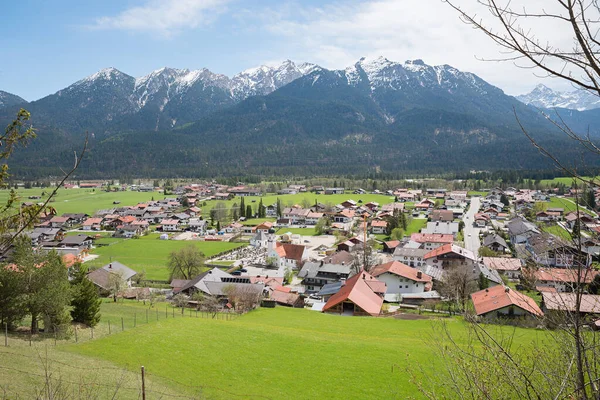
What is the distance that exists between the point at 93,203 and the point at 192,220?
4033 cm

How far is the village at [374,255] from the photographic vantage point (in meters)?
4.71

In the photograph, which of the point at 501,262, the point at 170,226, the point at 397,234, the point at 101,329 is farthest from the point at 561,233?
the point at 170,226

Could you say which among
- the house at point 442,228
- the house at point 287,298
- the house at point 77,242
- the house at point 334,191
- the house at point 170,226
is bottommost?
the house at point 287,298

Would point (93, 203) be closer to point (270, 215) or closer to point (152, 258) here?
point (270, 215)

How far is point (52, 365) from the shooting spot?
41.4 ft

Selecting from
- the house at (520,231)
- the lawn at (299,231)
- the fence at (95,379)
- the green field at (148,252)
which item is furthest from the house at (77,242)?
the house at (520,231)

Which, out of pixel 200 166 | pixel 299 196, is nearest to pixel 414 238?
pixel 299 196

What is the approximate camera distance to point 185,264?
36438mm

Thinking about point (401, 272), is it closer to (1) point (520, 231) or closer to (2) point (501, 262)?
(2) point (501, 262)

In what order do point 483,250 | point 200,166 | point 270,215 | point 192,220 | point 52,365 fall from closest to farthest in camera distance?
1. point 52,365
2. point 483,250
3. point 192,220
4. point 270,215
5. point 200,166

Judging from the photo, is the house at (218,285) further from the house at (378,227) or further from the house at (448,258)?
the house at (378,227)

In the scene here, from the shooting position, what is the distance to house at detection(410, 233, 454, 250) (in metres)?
46.1

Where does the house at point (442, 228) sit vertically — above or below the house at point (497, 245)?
above

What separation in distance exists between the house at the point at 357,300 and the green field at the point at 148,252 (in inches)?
723
